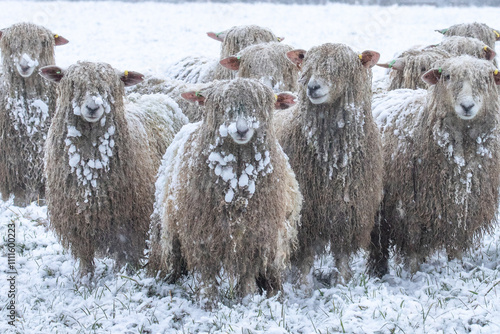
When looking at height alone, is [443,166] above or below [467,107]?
below

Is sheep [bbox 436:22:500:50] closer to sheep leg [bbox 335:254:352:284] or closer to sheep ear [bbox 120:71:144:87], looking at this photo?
sheep leg [bbox 335:254:352:284]

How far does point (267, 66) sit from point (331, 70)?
1.76 metres

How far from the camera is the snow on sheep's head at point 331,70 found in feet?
14.4

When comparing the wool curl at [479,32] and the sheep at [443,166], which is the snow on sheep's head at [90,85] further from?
the wool curl at [479,32]

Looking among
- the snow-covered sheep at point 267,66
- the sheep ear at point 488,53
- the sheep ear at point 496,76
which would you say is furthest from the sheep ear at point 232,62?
the sheep ear at point 488,53

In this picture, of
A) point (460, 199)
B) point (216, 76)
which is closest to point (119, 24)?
point (216, 76)

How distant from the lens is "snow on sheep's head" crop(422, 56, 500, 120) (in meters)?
4.39

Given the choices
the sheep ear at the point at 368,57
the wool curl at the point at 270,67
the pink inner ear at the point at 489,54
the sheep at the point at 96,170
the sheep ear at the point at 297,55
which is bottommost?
the sheep at the point at 96,170

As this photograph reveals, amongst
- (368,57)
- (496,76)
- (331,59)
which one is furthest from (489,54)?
(331,59)

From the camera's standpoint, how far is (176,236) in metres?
4.49

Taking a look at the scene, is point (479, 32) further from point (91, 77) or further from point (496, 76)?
point (91, 77)

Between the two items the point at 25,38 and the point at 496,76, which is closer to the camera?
the point at 496,76

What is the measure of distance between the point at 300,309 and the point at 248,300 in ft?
1.23

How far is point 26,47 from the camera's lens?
6.17 meters
